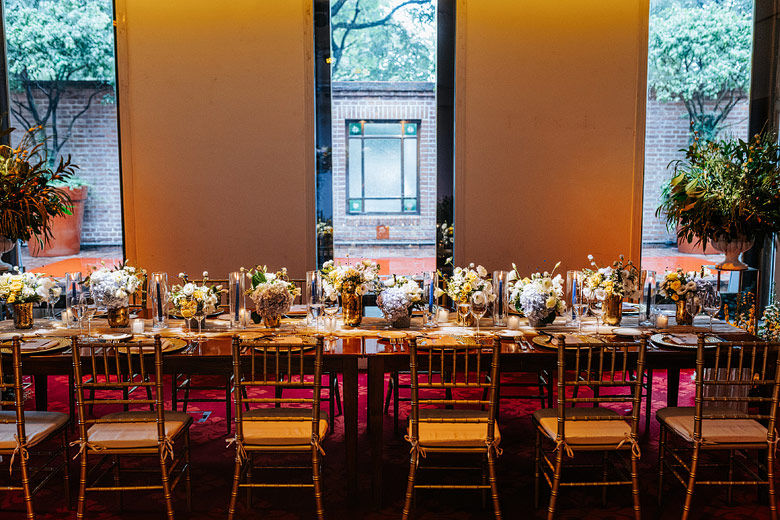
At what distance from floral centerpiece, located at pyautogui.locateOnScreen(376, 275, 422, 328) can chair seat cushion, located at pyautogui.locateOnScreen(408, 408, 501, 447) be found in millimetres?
664

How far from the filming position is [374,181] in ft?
19.6

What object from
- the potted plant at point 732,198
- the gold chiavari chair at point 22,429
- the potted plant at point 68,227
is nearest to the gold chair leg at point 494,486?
the gold chiavari chair at point 22,429

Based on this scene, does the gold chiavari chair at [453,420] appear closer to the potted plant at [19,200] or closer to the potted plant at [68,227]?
the potted plant at [19,200]

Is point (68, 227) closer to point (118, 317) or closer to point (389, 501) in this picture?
point (118, 317)

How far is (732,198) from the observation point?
455 cm

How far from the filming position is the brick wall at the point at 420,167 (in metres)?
5.79

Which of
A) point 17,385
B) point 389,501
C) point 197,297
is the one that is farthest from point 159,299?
point 389,501

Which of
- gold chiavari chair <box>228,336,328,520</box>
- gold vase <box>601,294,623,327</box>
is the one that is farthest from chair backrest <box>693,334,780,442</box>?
gold chiavari chair <box>228,336,328,520</box>

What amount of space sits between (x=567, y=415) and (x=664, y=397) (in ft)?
7.38

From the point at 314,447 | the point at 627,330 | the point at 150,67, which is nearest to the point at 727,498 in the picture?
the point at 627,330

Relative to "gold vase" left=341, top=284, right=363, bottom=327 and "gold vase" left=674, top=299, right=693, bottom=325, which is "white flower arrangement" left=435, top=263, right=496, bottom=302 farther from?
"gold vase" left=674, top=299, right=693, bottom=325

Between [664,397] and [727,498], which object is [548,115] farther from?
[727,498]

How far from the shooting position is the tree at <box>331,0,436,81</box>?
5.73m

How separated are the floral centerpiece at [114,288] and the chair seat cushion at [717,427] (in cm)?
293
